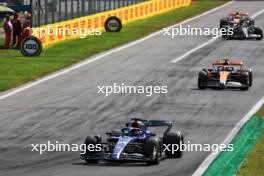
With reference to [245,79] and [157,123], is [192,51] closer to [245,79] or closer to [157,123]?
[245,79]

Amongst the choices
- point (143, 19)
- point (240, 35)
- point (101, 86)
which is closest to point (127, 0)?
point (143, 19)

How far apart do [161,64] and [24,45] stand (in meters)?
6.33

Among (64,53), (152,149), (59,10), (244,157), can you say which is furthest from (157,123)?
(59,10)

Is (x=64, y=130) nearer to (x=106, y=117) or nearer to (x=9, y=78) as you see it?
(x=106, y=117)

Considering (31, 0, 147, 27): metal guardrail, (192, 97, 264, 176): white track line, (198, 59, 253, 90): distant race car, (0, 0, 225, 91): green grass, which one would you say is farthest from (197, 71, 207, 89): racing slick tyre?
(31, 0, 147, 27): metal guardrail

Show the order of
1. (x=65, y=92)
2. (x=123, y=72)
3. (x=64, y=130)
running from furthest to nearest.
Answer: (x=123, y=72), (x=65, y=92), (x=64, y=130)

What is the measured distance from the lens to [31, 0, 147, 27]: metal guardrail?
169 ft

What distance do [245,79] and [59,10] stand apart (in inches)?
772

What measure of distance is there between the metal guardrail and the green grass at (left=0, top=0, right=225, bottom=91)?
167 cm

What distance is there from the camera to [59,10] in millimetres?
53406

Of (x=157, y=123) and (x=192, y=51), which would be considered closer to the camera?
(x=157, y=123)

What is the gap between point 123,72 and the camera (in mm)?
41312

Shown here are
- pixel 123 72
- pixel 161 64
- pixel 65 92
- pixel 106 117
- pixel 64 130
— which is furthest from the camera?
pixel 161 64

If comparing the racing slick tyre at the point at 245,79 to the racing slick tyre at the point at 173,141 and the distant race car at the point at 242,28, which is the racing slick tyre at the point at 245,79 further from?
the distant race car at the point at 242,28
